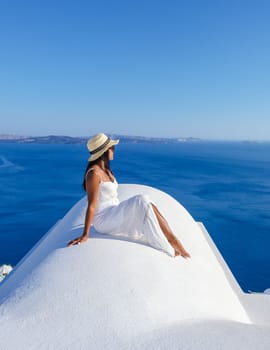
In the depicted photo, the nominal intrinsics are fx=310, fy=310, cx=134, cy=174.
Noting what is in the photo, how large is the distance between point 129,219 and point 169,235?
386mm

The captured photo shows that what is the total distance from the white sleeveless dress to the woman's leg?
5 centimetres

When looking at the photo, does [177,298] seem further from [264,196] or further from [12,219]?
[264,196]

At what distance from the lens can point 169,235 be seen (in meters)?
2.74

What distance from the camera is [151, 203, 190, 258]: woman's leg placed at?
266 cm

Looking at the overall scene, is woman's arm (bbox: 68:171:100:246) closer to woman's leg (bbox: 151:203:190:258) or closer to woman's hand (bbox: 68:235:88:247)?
woman's hand (bbox: 68:235:88:247)

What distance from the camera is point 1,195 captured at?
19641 mm

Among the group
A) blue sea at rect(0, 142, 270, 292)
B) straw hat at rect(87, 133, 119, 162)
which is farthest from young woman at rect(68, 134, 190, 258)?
blue sea at rect(0, 142, 270, 292)

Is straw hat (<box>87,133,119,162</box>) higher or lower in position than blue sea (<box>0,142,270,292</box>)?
higher

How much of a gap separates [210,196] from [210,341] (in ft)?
60.9

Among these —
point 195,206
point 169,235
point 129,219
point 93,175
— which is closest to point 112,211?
point 129,219

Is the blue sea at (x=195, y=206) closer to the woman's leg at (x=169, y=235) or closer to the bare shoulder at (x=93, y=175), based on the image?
the woman's leg at (x=169, y=235)

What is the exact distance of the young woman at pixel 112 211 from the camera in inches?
102

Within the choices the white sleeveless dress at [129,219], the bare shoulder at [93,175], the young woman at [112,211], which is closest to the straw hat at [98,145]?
the young woman at [112,211]

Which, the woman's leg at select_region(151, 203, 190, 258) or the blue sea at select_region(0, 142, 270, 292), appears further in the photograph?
the blue sea at select_region(0, 142, 270, 292)
